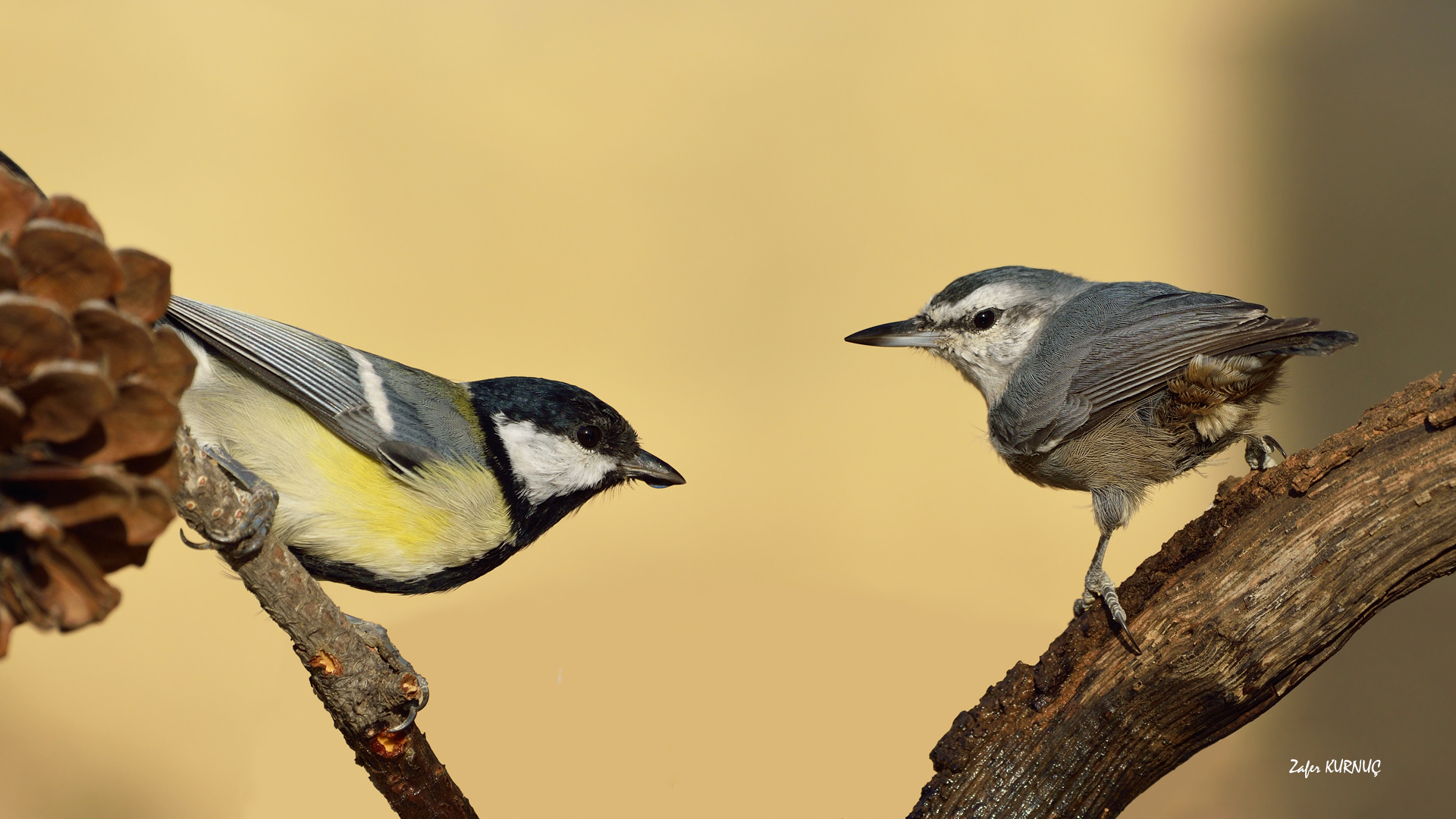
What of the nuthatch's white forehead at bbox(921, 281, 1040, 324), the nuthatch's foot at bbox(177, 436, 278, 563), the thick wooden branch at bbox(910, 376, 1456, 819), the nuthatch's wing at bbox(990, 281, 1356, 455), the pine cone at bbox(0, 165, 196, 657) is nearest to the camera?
the pine cone at bbox(0, 165, 196, 657)

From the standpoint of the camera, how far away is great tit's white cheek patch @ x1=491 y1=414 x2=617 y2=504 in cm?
194

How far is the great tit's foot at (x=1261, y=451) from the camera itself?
2.05 meters

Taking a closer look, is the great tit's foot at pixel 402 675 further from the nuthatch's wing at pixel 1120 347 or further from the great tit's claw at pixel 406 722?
the nuthatch's wing at pixel 1120 347

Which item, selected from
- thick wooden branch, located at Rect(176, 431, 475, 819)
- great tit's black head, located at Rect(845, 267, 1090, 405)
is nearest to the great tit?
thick wooden branch, located at Rect(176, 431, 475, 819)

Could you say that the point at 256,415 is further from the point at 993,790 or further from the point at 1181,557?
the point at 1181,557

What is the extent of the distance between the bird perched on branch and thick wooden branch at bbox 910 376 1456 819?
0.17 meters

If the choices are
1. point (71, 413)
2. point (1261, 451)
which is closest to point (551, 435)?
point (71, 413)

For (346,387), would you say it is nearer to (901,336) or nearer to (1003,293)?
(901,336)

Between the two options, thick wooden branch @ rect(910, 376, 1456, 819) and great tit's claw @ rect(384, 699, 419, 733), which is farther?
great tit's claw @ rect(384, 699, 419, 733)

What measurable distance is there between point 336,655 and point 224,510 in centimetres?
38

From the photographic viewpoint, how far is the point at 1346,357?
4.49 meters

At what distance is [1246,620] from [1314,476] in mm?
224

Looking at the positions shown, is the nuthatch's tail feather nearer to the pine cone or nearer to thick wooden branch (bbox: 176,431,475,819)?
thick wooden branch (bbox: 176,431,475,819)

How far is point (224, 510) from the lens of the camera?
115cm
